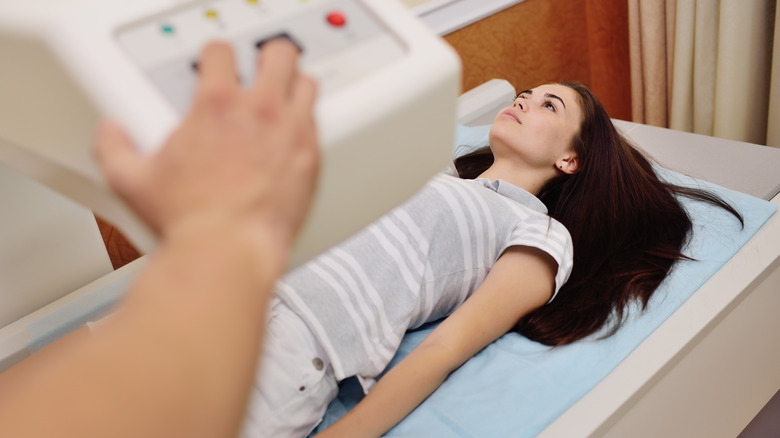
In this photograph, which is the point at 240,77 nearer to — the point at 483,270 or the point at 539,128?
the point at 483,270

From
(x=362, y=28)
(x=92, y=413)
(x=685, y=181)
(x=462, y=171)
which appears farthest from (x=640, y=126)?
(x=92, y=413)

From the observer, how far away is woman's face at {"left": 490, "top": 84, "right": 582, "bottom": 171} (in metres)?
1.46

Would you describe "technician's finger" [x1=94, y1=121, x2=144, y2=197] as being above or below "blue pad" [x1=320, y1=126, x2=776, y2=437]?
above

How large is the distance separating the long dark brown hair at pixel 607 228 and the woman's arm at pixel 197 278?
909mm

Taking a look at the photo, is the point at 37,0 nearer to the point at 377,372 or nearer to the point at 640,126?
the point at 377,372

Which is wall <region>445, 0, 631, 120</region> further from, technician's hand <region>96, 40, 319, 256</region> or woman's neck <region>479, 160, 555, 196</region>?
technician's hand <region>96, 40, 319, 256</region>

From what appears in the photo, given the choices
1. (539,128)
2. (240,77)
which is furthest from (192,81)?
(539,128)

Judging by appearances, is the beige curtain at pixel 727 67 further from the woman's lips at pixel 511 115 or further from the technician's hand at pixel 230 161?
the technician's hand at pixel 230 161

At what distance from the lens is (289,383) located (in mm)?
1018

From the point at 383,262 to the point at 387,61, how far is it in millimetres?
683

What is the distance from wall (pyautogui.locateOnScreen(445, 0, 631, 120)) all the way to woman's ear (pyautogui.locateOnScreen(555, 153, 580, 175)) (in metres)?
0.79

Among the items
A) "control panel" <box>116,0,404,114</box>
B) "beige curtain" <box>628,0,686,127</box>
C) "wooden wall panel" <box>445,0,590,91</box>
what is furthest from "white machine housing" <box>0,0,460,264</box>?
"beige curtain" <box>628,0,686,127</box>

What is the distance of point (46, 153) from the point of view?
555 mm

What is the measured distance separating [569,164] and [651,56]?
90 centimetres
